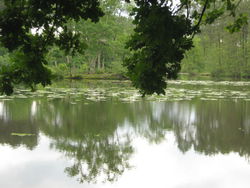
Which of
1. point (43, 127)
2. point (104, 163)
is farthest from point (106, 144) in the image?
point (43, 127)

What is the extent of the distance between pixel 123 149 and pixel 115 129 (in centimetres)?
154

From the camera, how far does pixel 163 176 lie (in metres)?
4.20

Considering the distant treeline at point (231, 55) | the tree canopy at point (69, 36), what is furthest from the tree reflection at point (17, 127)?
the distant treeline at point (231, 55)

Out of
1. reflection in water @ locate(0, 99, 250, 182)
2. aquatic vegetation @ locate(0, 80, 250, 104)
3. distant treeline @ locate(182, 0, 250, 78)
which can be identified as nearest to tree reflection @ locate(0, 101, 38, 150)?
reflection in water @ locate(0, 99, 250, 182)

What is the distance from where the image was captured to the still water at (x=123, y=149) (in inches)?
161

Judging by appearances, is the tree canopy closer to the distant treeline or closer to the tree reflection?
the tree reflection

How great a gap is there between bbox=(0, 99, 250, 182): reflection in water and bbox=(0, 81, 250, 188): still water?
0.02 meters

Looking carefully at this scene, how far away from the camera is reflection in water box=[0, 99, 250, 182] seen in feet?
15.9

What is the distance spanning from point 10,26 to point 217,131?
18.5ft

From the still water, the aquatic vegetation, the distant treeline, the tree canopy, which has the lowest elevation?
the still water

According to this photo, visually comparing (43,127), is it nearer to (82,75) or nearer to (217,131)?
(217,131)

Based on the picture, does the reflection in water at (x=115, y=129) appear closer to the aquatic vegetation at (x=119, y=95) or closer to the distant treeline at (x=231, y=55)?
the aquatic vegetation at (x=119, y=95)

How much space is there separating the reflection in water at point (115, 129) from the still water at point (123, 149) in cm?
2

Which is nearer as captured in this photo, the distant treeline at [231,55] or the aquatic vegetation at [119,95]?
the aquatic vegetation at [119,95]
